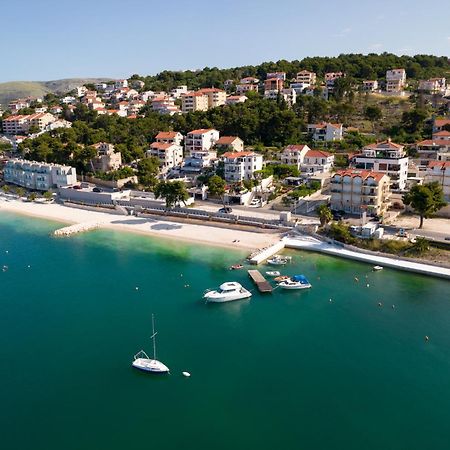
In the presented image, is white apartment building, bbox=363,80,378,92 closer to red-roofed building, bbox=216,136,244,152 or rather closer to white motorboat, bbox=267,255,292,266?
red-roofed building, bbox=216,136,244,152

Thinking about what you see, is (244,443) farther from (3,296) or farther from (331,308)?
(3,296)

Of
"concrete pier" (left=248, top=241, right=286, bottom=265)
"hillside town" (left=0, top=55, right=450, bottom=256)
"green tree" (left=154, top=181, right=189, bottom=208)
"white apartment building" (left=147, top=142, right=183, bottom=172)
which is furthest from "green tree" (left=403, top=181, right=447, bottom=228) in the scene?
"white apartment building" (left=147, top=142, right=183, bottom=172)

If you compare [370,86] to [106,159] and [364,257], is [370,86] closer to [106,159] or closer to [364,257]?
[106,159]

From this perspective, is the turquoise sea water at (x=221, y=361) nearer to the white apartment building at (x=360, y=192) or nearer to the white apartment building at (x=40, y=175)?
the white apartment building at (x=360, y=192)

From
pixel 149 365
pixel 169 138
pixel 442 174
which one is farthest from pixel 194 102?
pixel 149 365

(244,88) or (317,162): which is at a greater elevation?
(244,88)

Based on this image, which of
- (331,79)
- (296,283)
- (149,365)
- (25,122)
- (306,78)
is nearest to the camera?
(149,365)

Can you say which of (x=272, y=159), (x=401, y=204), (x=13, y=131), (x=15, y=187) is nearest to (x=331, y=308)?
(x=401, y=204)
